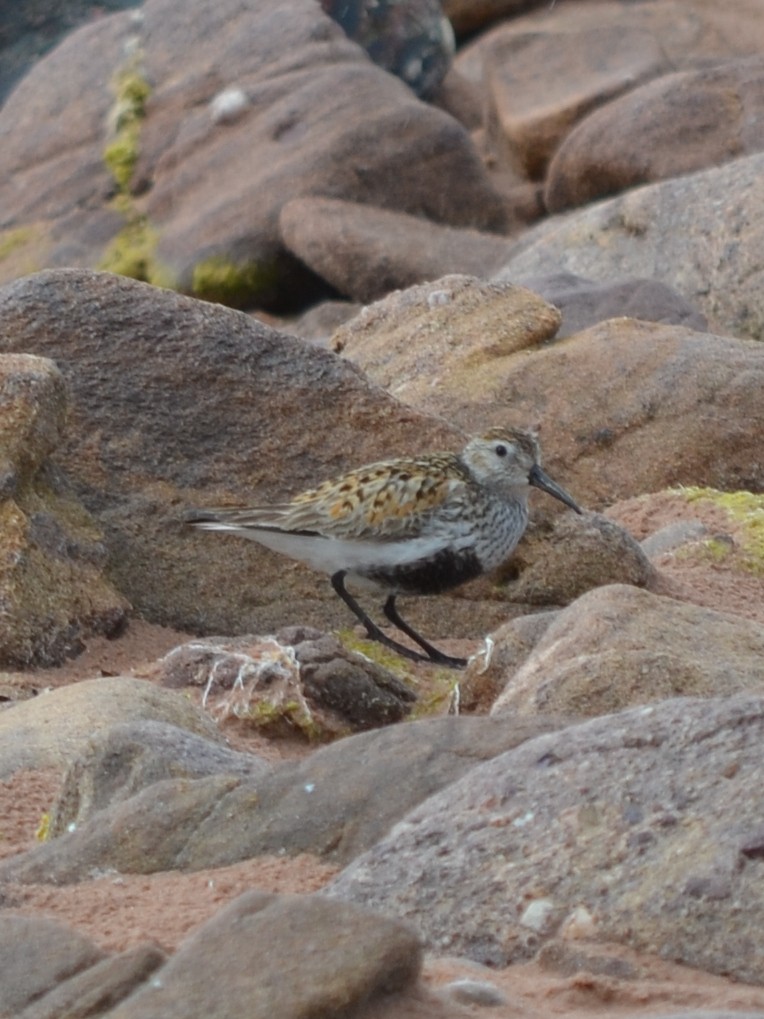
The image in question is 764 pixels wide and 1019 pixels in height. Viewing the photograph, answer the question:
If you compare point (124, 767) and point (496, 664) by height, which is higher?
point (124, 767)

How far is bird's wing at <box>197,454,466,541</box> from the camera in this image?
834cm

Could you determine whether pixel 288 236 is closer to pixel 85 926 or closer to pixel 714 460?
pixel 714 460

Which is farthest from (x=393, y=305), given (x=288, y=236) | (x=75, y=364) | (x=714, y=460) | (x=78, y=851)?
(x=78, y=851)

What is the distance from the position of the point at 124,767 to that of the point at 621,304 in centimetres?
805

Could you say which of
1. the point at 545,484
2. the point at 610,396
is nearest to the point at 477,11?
the point at 610,396

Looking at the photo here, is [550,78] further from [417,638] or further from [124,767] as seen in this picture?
[124,767]

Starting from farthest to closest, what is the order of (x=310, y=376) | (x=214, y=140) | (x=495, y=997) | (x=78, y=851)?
(x=214, y=140)
(x=310, y=376)
(x=78, y=851)
(x=495, y=997)

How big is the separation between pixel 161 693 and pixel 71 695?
0.31m

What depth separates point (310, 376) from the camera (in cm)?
903

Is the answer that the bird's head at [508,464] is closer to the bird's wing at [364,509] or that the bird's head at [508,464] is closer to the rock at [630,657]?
the bird's wing at [364,509]

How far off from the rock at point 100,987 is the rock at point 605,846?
2.70ft

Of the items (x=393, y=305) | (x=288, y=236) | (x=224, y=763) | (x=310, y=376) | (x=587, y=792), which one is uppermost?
(x=587, y=792)

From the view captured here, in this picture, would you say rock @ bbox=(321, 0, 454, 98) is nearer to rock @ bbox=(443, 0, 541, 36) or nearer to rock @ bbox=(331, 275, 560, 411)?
rock @ bbox=(443, 0, 541, 36)

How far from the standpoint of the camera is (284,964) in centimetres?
312
